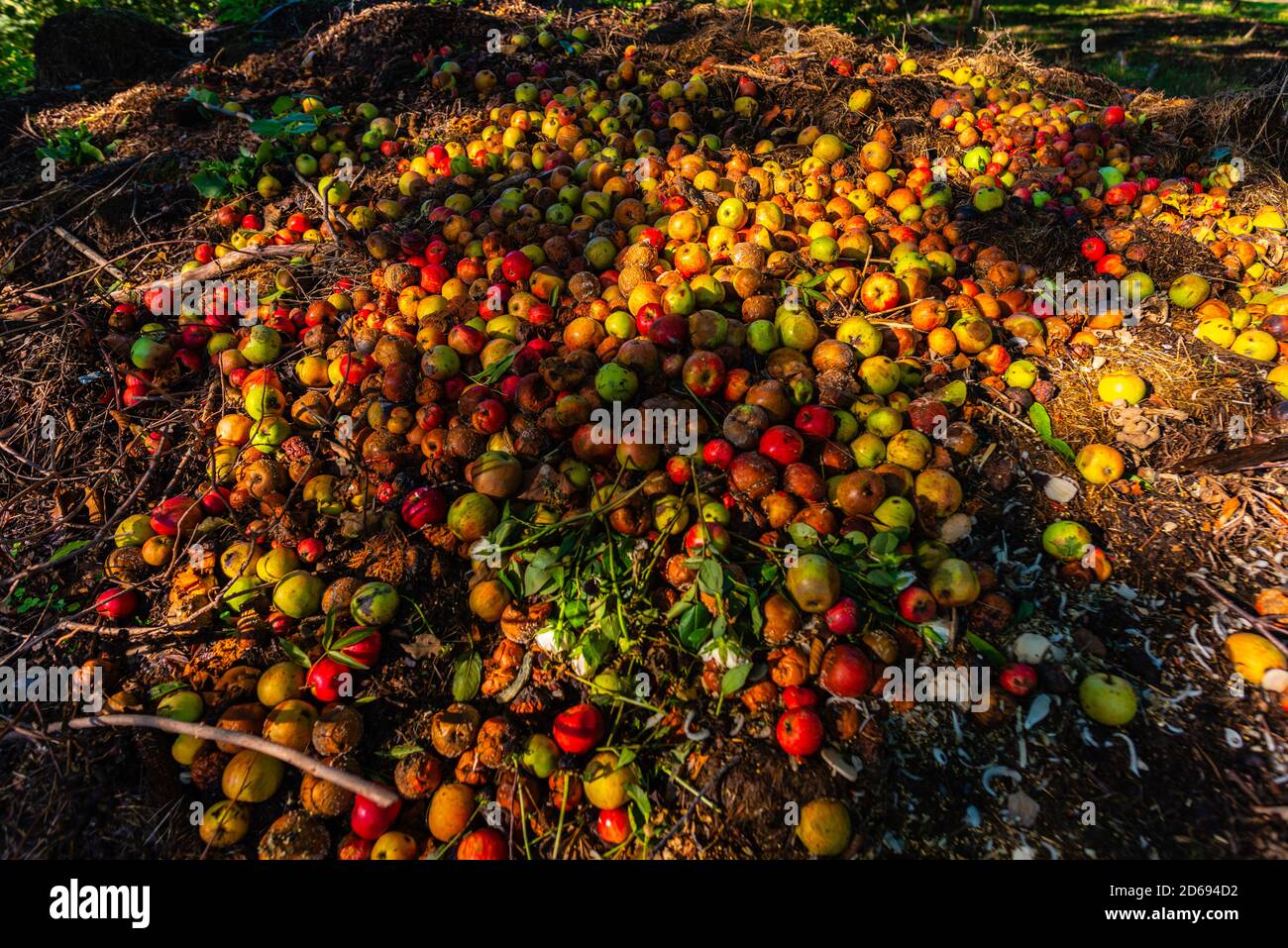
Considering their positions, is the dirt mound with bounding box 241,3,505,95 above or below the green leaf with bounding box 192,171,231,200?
above

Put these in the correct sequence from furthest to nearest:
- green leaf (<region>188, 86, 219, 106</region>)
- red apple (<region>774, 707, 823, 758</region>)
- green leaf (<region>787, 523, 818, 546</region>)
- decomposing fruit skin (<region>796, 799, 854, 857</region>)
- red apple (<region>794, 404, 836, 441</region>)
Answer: green leaf (<region>188, 86, 219, 106</region>) < red apple (<region>794, 404, 836, 441</region>) < green leaf (<region>787, 523, 818, 546</region>) < red apple (<region>774, 707, 823, 758</region>) < decomposing fruit skin (<region>796, 799, 854, 857</region>)

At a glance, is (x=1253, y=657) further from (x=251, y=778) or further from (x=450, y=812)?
(x=251, y=778)

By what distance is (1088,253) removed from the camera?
17.9 ft


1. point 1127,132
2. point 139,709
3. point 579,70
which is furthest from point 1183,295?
point 139,709

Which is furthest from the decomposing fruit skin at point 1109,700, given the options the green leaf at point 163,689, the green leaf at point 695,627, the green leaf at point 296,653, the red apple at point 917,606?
the green leaf at point 163,689

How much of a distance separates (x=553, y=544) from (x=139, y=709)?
2.61 meters

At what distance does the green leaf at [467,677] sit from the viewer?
342 cm

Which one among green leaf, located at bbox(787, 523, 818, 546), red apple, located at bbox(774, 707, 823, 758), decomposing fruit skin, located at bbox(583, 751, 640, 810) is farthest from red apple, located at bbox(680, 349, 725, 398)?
decomposing fruit skin, located at bbox(583, 751, 640, 810)

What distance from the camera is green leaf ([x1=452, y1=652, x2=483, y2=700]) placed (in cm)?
342

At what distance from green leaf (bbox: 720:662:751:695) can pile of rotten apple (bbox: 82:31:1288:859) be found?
0.17ft

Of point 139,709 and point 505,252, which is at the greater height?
point 505,252

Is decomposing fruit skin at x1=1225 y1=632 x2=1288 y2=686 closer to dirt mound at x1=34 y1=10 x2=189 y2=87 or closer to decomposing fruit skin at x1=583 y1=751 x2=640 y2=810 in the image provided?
decomposing fruit skin at x1=583 y1=751 x2=640 y2=810
